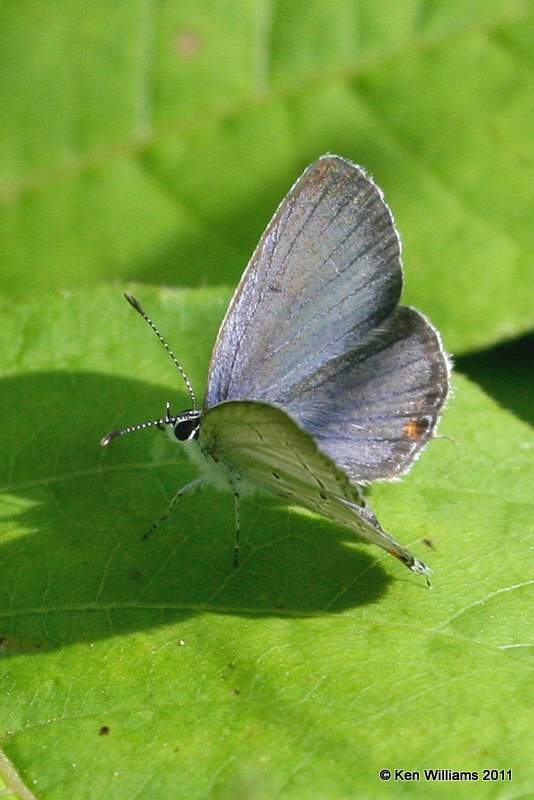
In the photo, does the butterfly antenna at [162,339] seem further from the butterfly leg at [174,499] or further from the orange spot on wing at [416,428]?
the orange spot on wing at [416,428]

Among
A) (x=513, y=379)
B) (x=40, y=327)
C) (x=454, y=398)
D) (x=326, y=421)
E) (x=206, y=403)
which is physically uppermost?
(x=40, y=327)

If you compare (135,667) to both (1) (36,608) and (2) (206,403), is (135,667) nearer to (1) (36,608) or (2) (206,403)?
(1) (36,608)

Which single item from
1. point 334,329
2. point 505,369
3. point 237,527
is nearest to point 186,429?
point 237,527

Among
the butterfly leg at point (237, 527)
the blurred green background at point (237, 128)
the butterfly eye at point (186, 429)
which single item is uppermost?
the blurred green background at point (237, 128)

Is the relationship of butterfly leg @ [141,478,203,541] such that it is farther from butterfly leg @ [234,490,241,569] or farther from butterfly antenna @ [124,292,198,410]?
butterfly antenna @ [124,292,198,410]

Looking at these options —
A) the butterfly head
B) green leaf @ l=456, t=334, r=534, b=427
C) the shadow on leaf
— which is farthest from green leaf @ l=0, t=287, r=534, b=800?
green leaf @ l=456, t=334, r=534, b=427

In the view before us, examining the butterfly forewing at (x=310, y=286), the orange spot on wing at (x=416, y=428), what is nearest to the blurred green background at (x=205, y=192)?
the orange spot on wing at (x=416, y=428)

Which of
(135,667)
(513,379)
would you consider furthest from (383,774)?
(513,379)
